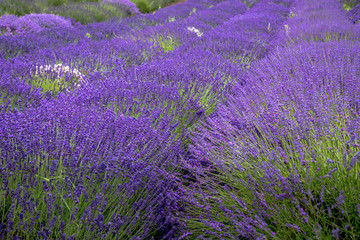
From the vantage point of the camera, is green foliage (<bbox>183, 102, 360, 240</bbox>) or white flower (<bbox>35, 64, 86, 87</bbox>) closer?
green foliage (<bbox>183, 102, 360, 240</bbox>)

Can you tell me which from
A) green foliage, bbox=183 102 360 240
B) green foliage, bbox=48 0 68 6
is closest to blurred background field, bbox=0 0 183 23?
green foliage, bbox=48 0 68 6

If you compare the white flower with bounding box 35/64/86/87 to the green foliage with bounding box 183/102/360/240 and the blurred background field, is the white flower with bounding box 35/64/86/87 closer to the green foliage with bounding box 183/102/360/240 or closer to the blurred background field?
the green foliage with bounding box 183/102/360/240

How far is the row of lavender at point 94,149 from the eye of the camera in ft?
3.92

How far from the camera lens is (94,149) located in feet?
5.16

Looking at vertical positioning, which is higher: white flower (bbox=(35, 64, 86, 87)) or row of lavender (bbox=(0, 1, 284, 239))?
row of lavender (bbox=(0, 1, 284, 239))

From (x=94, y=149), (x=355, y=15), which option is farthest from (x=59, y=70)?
(x=355, y=15)

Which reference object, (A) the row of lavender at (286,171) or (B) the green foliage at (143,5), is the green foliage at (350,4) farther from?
(B) the green foliage at (143,5)

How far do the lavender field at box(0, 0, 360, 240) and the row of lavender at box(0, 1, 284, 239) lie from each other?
1 cm

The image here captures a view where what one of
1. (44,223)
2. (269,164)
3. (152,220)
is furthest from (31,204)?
(269,164)

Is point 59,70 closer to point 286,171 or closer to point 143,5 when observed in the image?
point 286,171

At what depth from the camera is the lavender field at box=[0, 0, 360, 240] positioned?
3.98 feet

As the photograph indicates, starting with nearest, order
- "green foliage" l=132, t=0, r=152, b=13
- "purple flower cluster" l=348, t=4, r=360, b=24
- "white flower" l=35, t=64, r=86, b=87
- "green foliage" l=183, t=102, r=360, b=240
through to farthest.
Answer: "green foliage" l=183, t=102, r=360, b=240 < "white flower" l=35, t=64, r=86, b=87 < "purple flower cluster" l=348, t=4, r=360, b=24 < "green foliage" l=132, t=0, r=152, b=13

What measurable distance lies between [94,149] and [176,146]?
20.3 inches

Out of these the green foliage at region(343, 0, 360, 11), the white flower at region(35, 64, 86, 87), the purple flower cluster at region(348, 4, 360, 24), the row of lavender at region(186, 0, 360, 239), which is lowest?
the white flower at region(35, 64, 86, 87)
